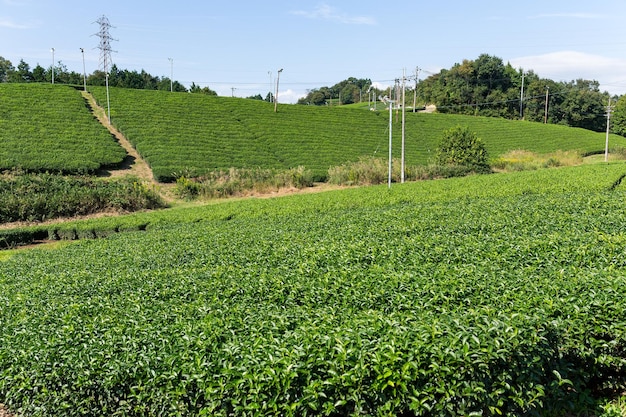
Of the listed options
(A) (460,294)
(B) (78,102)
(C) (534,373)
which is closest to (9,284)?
(A) (460,294)

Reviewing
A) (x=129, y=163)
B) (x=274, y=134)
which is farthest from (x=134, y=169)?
(x=274, y=134)

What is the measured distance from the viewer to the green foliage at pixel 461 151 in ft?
134

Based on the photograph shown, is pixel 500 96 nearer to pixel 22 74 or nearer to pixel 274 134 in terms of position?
pixel 274 134

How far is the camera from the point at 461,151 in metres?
40.9

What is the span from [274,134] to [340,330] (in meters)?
48.3

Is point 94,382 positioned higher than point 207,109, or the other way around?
point 207,109

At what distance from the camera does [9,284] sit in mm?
10727

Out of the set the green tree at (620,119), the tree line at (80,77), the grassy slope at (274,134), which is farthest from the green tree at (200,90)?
the green tree at (620,119)

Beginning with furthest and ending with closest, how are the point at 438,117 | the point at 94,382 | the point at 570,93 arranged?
the point at 570,93, the point at 438,117, the point at 94,382

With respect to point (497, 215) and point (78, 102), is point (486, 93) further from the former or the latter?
point (497, 215)

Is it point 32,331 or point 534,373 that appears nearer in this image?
point 534,373

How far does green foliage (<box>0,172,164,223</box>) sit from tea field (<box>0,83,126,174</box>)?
223 cm

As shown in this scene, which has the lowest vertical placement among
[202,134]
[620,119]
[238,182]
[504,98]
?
[238,182]

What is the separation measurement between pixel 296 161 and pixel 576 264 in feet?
123
